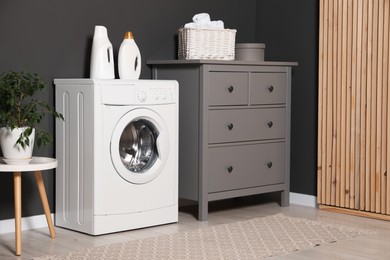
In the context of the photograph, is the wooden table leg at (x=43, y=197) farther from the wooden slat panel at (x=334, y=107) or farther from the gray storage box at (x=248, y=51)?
the wooden slat panel at (x=334, y=107)

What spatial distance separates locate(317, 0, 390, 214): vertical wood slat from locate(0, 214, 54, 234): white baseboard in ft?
5.93

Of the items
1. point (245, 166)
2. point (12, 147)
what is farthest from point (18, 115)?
point (245, 166)

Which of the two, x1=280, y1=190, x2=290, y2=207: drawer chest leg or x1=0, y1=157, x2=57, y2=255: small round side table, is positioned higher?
x1=0, y1=157, x2=57, y2=255: small round side table

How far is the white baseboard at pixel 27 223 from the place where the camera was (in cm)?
402

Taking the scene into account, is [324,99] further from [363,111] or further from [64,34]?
[64,34]

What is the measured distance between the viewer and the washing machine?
12.9 feet

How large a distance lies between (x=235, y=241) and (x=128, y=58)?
4.04ft

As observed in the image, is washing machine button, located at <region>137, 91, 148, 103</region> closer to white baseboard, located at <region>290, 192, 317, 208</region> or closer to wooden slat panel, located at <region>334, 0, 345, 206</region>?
wooden slat panel, located at <region>334, 0, 345, 206</region>

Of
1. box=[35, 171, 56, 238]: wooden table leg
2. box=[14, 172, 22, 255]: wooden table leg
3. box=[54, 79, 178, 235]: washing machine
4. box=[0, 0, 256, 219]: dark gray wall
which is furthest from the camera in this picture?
box=[0, 0, 256, 219]: dark gray wall

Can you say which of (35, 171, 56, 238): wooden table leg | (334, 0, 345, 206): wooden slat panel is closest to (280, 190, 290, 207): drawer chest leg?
(334, 0, 345, 206): wooden slat panel

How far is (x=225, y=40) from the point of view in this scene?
4.62m

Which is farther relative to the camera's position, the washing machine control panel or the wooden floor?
the washing machine control panel

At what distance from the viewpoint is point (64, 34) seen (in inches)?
167

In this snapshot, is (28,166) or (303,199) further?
(303,199)
